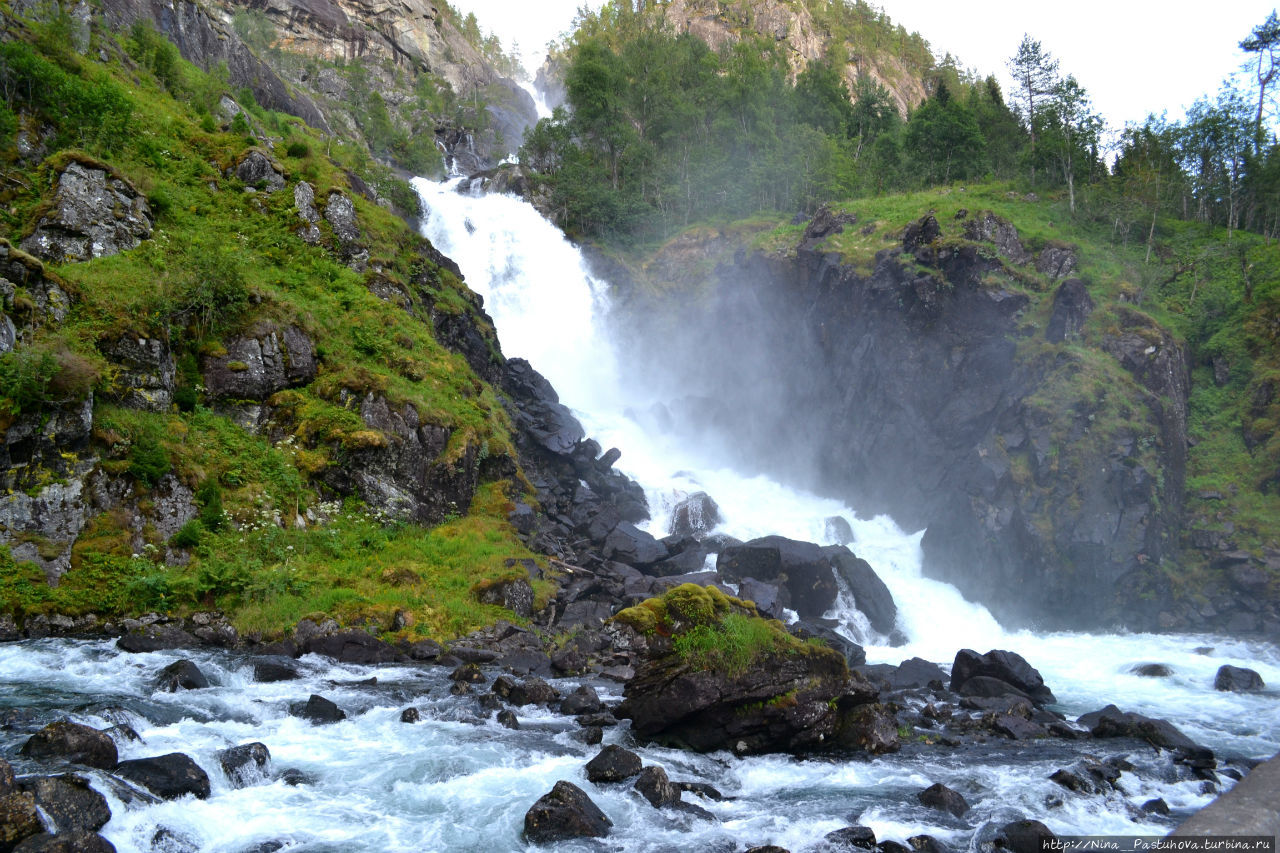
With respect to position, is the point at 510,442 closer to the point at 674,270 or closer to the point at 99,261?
the point at 99,261

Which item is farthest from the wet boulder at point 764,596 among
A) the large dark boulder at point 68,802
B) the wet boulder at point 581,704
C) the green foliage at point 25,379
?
the green foliage at point 25,379

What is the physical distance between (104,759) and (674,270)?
4884 centimetres

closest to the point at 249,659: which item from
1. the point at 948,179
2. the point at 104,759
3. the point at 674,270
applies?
the point at 104,759

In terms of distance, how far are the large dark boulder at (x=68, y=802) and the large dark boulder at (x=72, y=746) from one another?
1.19 m

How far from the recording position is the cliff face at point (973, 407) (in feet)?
93.9

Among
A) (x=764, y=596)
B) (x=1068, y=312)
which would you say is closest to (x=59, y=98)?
(x=764, y=596)

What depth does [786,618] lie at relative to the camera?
83.5 ft

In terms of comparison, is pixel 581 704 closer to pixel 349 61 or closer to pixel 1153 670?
pixel 1153 670

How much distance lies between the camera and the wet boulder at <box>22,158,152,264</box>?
72.8 feet

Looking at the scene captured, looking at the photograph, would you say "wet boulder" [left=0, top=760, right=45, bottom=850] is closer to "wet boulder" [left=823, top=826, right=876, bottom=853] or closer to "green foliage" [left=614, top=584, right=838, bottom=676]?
"green foliage" [left=614, top=584, right=838, bottom=676]

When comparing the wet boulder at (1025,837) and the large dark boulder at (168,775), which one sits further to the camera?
the wet boulder at (1025,837)

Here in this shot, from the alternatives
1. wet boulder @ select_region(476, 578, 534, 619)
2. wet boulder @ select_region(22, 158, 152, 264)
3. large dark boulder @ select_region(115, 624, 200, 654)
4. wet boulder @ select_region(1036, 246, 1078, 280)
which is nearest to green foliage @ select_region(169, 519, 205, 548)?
large dark boulder @ select_region(115, 624, 200, 654)

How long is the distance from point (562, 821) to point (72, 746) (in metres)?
6.99

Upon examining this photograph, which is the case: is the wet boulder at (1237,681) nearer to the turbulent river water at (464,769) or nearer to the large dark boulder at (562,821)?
the turbulent river water at (464,769)
